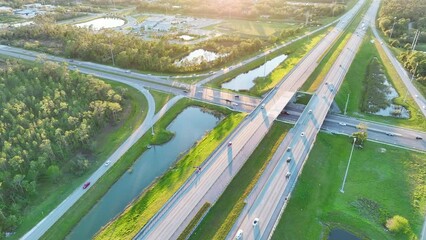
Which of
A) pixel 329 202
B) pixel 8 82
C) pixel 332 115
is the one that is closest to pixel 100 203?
pixel 329 202

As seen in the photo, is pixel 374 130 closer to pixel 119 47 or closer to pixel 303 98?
pixel 303 98

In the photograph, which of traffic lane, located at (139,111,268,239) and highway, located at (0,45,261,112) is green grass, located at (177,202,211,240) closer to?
traffic lane, located at (139,111,268,239)

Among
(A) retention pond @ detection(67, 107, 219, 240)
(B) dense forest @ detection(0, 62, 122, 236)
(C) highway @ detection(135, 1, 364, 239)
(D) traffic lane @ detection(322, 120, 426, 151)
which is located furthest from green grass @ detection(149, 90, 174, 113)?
(D) traffic lane @ detection(322, 120, 426, 151)

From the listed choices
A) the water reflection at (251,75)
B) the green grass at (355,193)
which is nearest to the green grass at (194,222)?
the green grass at (355,193)

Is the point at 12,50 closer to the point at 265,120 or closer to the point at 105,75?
the point at 105,75

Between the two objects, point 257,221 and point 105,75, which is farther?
point 105,75

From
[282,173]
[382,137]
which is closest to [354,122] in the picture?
[382,137]

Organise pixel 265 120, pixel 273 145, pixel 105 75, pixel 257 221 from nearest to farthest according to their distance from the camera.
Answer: pixel 257 221
pixel 273 145
pixel 265 120
pixel 105 75

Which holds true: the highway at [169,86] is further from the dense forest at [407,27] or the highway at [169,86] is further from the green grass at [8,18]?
the green grass at [8,18]
